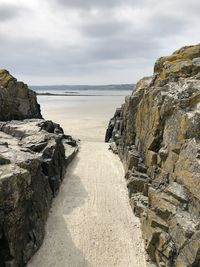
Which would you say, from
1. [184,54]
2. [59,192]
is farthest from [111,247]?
[184,54]

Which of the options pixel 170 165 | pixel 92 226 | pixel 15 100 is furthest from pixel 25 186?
pixel 15 100

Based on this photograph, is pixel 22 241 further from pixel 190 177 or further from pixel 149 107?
pixel 149 107

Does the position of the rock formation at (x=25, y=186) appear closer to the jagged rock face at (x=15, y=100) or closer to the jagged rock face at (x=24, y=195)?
the jagged rock face at (x=24, y=195)

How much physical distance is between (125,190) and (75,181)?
451 cm

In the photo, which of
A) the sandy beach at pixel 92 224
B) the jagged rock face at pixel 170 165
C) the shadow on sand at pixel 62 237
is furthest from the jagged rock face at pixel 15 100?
the jagged rock face at pixel 170 165

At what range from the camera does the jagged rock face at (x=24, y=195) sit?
17438 millimetres

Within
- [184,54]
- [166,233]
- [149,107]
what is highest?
[184,54]

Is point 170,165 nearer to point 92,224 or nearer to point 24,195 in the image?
point 92,224

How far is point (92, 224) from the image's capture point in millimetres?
22047

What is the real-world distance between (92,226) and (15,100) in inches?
919

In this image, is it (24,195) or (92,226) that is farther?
(92,226)

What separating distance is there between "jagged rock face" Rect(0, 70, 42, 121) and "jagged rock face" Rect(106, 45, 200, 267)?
54.8 feet

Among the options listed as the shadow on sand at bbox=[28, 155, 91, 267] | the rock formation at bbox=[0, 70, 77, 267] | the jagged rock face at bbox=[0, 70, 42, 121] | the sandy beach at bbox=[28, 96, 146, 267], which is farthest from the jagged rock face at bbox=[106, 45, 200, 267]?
the jagged rock face at bbox=[0, 70, 42, 121]

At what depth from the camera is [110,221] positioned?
73.9 ft
